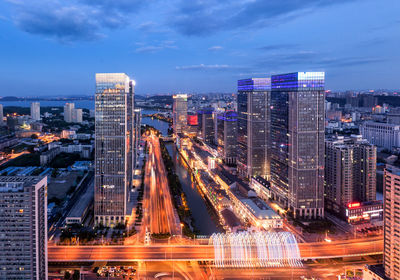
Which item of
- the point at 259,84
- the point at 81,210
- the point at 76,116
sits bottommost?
the point at 81,210

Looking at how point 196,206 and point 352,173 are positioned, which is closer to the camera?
point 352,173

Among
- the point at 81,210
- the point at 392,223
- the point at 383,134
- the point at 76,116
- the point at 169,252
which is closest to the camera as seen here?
the point at 392,223

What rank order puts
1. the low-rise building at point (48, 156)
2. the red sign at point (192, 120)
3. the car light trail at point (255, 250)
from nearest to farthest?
the car light trail at point (255, 250)
the low-rise building at point (48, 156)
the red sign at point (192, 120)

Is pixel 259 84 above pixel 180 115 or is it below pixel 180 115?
above

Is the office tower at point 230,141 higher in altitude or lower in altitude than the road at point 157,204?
→ higher

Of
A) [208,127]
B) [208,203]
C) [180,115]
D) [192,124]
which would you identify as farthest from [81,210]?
[192,124]

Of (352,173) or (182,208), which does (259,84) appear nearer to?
(352,173)

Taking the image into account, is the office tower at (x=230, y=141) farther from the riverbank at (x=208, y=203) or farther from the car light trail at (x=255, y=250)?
the car light trail at (x=255, y=250)

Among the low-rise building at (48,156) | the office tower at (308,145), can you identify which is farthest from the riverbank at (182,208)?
the low-rise building at (48,156)
